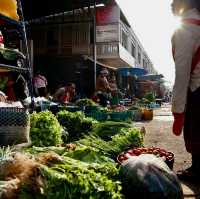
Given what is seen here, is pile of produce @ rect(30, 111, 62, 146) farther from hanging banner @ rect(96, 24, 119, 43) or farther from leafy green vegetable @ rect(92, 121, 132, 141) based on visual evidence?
hanging banner @ rect(96, 24, 119, 43)

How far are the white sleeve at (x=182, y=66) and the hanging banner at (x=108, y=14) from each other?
23.9 m

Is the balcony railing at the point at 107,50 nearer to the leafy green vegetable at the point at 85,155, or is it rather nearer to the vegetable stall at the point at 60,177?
the vegetable stall at the point at 60,177

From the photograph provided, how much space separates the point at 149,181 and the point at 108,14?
25998mm

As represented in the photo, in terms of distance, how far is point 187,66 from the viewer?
4.49 meters

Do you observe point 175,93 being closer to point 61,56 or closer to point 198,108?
point 198,108

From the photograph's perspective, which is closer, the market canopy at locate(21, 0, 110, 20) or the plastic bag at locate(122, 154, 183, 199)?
the plastic bag at locate(122, 154, 183, 199)

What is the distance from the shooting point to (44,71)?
27219mm

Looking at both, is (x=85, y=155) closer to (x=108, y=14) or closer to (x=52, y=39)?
(x=108, y=14)

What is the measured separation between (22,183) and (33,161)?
26 cm

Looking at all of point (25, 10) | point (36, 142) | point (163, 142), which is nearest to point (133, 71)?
point (25, 10)

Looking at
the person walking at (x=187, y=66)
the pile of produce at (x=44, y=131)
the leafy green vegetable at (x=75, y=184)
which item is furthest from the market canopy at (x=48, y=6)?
the leafy green vegetable at (x=75, y=184)

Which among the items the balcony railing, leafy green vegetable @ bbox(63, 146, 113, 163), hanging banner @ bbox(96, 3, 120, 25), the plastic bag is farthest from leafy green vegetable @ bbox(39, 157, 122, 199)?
the balcony railing

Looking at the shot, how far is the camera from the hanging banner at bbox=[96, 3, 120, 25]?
91.9 feet

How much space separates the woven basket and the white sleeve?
1783 mm
